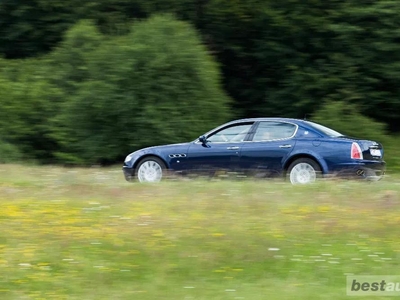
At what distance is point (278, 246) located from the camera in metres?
7.79

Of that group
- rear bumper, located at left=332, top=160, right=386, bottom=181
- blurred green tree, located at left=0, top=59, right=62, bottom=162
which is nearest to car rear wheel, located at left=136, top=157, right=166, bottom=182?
rear bumper, located at left=332, top=160, right=386, bottom=181

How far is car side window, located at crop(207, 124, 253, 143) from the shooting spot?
14391 mm

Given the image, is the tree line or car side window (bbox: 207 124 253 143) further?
the tree line

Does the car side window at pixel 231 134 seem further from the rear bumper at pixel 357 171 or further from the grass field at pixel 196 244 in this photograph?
the grass field at pixel 196 244

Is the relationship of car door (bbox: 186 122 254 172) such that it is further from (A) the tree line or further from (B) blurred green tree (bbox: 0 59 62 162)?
(B) blurred green tree (bbox: 0 59 62 162)

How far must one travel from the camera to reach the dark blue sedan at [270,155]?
1345cm

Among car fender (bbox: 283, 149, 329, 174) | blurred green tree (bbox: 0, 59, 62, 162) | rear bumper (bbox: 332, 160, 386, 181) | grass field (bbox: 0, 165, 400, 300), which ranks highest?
blurred green tree (bbox: 0, 59, 62, 162)

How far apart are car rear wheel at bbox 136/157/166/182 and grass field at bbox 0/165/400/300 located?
14.7 ft

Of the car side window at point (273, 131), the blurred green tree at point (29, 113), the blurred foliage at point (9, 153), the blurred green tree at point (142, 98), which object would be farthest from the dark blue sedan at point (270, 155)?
the blurred green tree at point (29, 113)

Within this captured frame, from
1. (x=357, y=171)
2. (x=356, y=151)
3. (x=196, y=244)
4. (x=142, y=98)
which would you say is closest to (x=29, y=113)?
(x=142, y=98)

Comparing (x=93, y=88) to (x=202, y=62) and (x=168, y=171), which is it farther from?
(x=168, y=171)

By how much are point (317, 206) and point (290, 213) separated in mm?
510

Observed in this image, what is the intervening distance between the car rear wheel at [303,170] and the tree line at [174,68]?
24.7 feet

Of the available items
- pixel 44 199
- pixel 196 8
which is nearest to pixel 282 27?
pixel 196 8
